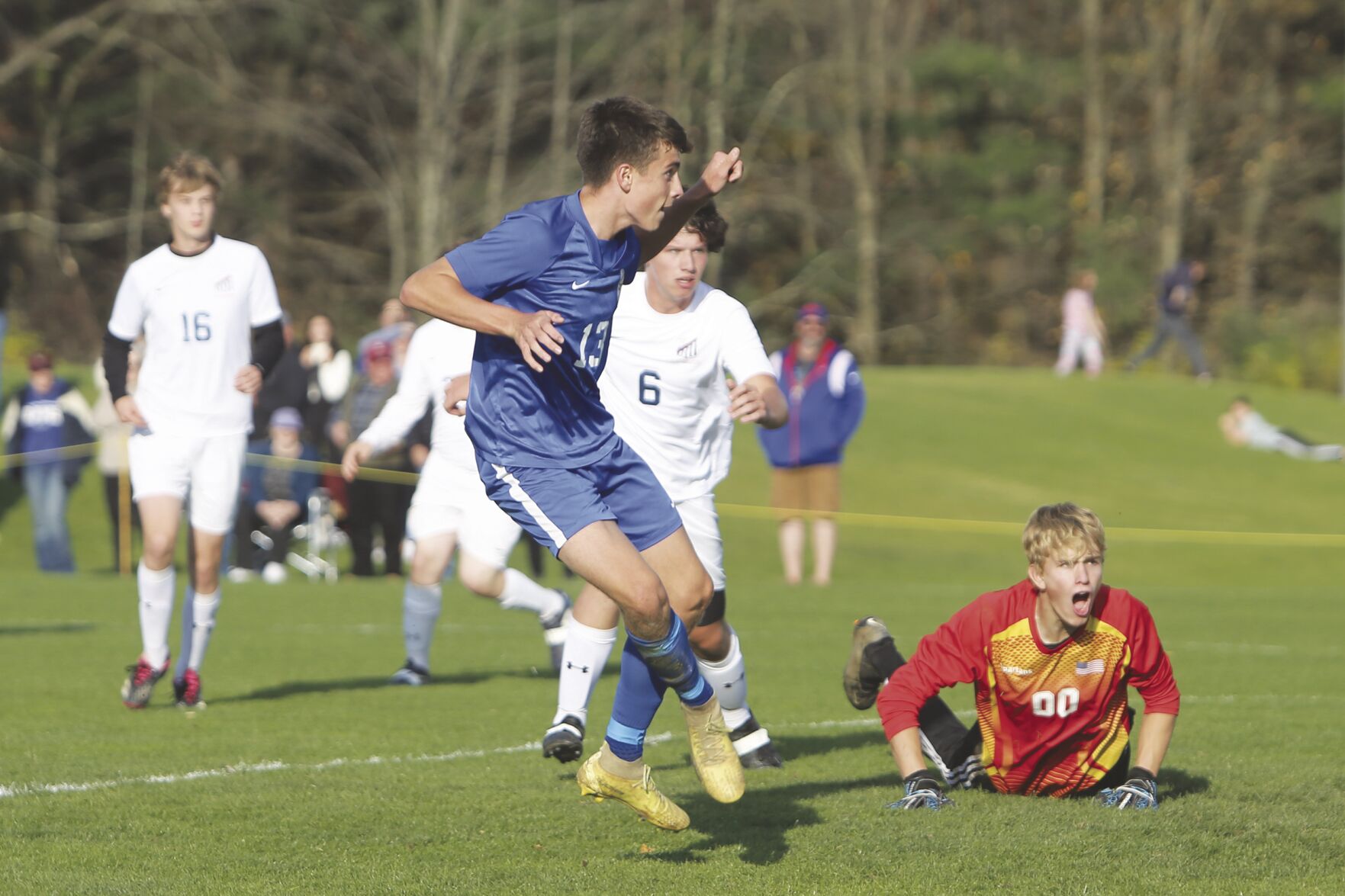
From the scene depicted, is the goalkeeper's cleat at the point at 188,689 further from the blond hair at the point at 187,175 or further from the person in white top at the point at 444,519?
the blond hair at the point at 187,175

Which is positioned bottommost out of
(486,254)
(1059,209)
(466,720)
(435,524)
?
(466,720)

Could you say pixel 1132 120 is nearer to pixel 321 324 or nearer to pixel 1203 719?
pixel 321 324

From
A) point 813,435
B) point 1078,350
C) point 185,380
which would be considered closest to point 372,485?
point 813,435

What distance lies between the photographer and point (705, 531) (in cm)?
691

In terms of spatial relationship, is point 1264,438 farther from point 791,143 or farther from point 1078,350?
point 791,143

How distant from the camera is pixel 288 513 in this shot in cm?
1703

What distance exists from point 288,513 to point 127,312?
9.07 meters

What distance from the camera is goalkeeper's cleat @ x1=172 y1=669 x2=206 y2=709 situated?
8.31 metres

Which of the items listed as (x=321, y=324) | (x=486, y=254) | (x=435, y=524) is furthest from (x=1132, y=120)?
(x=486, y=254)

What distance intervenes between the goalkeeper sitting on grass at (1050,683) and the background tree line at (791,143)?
1184 inches

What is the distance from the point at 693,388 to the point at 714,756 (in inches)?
81.5

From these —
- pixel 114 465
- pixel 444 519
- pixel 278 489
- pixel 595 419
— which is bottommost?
pixel 278 489

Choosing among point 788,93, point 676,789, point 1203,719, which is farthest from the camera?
point 788,93

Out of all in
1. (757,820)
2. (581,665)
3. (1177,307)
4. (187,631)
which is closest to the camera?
(757,820)
